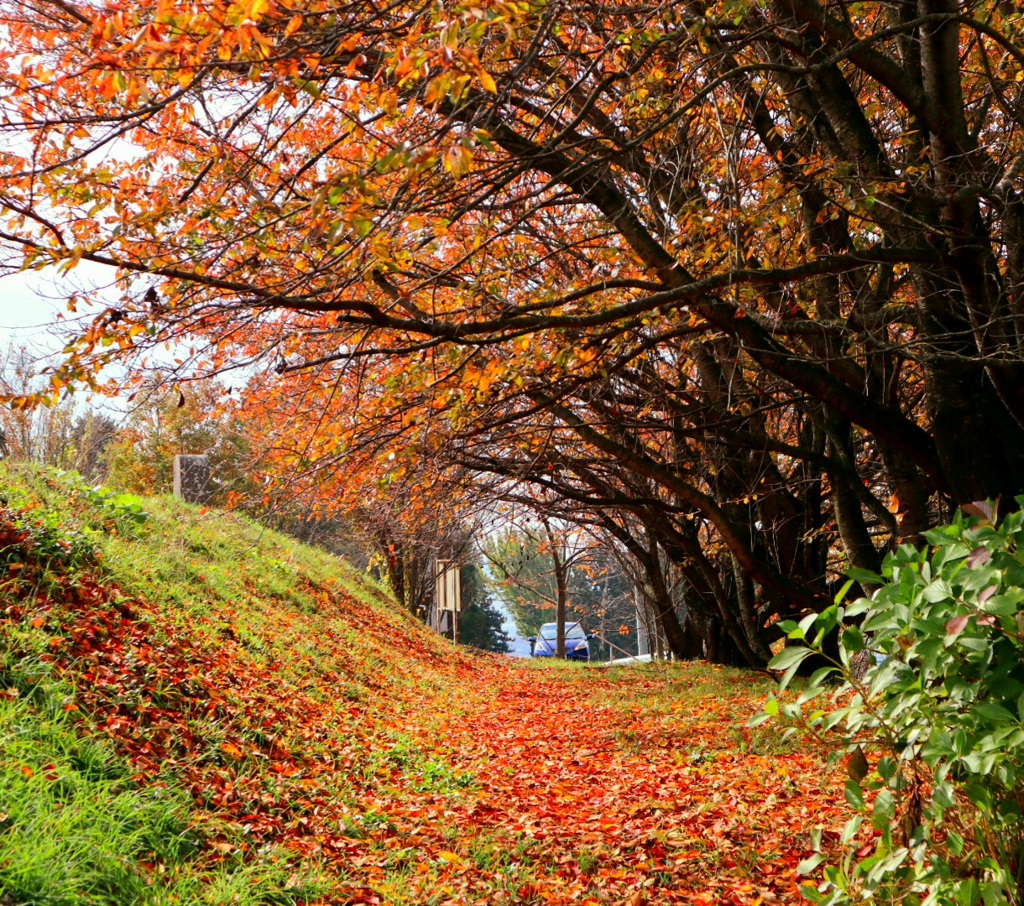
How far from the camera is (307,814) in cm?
480

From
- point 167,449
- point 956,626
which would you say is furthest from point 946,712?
point 167,449

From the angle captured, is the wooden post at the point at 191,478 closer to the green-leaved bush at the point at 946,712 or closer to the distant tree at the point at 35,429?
the distant tree at the point at 35,429

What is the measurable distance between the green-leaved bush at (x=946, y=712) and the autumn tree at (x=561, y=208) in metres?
2.02

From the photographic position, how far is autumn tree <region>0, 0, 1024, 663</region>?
4039 mm

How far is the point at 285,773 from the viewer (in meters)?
5.23

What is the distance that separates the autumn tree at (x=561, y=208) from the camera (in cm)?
404

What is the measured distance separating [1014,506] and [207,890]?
501 cm

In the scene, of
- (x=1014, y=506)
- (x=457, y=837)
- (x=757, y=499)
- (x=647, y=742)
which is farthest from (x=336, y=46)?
(x=757, y=499)

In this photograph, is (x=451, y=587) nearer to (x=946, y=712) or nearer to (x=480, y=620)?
(x=946, y=712)

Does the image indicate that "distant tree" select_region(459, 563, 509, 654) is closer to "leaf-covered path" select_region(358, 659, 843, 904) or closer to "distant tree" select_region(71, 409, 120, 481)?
"distant tree" select_region(71, 409, 120, 481)

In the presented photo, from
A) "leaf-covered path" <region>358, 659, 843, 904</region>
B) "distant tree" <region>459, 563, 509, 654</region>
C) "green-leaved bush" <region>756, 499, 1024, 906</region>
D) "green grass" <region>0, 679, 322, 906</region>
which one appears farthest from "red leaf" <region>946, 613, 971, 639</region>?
"distant tree" <region>459, 563, 509, 654</region>

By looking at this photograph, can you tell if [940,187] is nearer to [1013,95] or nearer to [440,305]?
[1013,95]

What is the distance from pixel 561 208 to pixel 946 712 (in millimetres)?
7352

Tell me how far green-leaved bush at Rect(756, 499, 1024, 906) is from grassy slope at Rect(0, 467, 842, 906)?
1430 millimetres
